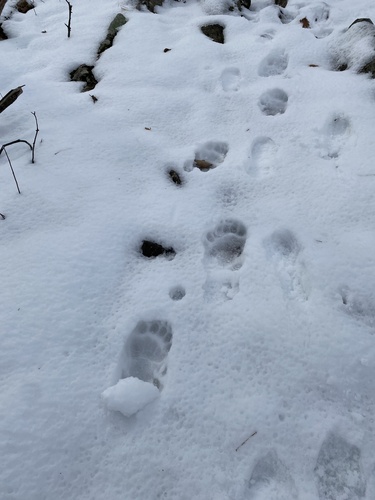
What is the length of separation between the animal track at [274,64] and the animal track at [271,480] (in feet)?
8.81

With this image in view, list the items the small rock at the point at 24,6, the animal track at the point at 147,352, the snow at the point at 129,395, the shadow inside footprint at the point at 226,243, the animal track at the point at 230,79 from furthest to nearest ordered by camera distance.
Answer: the small rock at the point at 24,6
the animal track at the point at 230,79
the shadow inside footprint at the point at 226,243
the animal track at the point at 147,352
the snow at the point at 129,395

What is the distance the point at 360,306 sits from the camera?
1.78m

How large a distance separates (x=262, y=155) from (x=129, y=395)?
168 cm

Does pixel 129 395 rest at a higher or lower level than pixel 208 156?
lower

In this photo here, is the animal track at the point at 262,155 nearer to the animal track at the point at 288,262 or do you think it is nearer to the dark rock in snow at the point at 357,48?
the animal track at the point at 288,262

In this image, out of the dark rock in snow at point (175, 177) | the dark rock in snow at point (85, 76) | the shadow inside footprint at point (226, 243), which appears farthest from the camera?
the dark rock in snow at point (85, 76)

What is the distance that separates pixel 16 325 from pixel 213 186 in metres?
1.30

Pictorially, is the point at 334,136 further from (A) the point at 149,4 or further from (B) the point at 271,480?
(A) the point at 149,4

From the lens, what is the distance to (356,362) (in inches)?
63.7

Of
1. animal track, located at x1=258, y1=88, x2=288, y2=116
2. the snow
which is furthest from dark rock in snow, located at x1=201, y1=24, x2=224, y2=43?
the snow

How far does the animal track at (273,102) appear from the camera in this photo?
9.12 ft

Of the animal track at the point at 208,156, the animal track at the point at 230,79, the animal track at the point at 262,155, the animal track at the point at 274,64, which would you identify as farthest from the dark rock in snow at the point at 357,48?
the animal track at the point at 208,156

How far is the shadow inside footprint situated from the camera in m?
2.04

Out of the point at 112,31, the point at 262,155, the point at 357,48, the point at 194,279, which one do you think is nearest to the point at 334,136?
the point at 262,155
